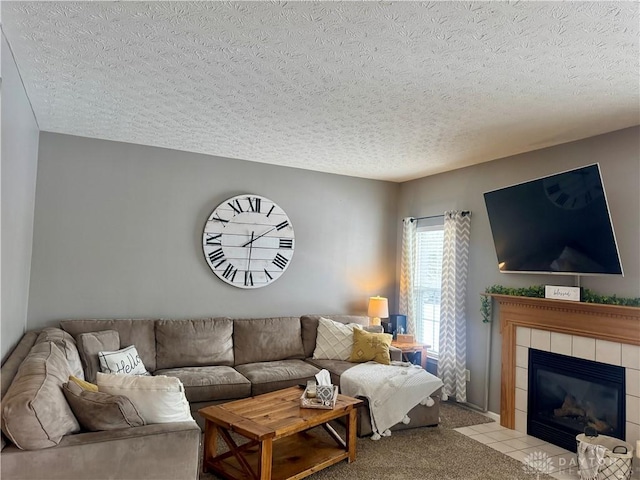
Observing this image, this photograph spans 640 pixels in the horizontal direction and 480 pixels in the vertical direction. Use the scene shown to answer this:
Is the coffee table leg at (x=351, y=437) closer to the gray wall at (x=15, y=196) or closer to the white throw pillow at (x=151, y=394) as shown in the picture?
the white throw pillow at (x=151, y=394)

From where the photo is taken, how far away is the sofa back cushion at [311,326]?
4.79m

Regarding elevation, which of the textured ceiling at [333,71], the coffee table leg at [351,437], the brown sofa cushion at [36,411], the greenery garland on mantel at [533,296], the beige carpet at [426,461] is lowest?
the beige carpet at [426,461]

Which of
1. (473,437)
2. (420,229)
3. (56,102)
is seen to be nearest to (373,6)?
(56,102)

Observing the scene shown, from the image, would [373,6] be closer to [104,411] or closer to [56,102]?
[104,411]

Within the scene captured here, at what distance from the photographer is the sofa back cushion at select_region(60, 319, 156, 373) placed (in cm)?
386

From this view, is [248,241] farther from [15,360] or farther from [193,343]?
[15,360]

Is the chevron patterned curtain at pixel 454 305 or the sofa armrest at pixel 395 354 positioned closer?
the sofa armrest at pixel 395 354

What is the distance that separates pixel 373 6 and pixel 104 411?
2153mm

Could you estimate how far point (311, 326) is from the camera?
4.87m

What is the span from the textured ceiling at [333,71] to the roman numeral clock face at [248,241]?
0.88 m

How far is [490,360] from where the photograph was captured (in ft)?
14.5

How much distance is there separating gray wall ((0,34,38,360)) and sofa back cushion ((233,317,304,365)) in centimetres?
182

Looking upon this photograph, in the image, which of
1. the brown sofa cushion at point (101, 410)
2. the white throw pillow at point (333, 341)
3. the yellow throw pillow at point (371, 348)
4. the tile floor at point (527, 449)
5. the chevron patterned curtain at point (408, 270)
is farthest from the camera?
the chevron patterned curtain at point (408, 270)

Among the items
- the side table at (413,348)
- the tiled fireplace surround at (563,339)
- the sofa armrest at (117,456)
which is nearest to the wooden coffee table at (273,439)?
the sofa armrest at (117,456)
